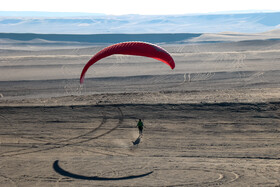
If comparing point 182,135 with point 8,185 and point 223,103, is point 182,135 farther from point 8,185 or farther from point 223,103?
Answer: point 8,185

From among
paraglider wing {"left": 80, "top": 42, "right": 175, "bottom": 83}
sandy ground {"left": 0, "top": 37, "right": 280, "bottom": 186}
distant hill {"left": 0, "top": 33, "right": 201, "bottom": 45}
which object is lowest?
sandy ground {"left": 0, "top": 37, "right": 280, "bottom": 186}

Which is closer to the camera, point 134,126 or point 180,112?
point 134,126

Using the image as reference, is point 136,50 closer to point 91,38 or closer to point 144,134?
point 144,134

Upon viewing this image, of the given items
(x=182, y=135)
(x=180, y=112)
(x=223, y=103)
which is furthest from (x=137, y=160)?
(x=223, y=103)

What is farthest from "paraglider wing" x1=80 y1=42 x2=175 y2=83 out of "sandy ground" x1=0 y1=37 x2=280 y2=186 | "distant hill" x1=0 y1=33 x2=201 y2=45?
"distant hill" x1=0 y1=33 x2=201 y2=45

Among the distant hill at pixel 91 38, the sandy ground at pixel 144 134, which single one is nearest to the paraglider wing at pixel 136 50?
the sandy ground at pixel 144 134

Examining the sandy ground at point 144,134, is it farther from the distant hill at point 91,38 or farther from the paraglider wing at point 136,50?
the distant hill at point 91,38

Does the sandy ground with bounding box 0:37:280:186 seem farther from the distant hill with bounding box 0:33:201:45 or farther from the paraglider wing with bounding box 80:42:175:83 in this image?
the distant hill with bounding box 0:33:201:45

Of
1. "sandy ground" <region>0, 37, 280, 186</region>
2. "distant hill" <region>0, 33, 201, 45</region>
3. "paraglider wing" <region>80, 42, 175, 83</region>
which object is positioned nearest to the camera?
"sandy ground" <region>0, 37, 280, 186</region>
